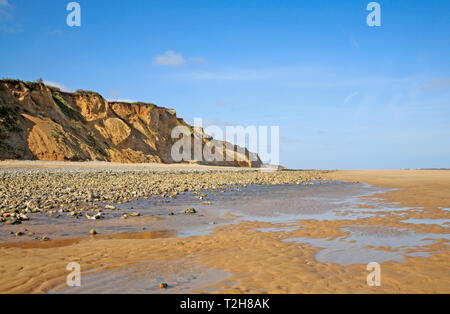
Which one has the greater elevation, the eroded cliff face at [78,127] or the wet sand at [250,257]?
the eroded cliff face at [78,127]

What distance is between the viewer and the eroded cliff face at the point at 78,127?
1668 inches

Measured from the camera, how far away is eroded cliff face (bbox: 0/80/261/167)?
42.4 m

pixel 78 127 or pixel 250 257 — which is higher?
pixel 78 127

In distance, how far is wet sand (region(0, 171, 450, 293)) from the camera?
477 cm

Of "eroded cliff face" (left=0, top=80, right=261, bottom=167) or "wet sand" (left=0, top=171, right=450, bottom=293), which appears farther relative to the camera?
"eroded cliff face" (left=0, top=80, right=261, bottom=167)

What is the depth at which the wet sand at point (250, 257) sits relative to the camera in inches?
188

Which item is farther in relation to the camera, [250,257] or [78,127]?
[78,127]

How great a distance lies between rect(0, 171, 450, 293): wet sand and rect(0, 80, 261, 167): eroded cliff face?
128 ft

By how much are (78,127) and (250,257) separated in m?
54.9

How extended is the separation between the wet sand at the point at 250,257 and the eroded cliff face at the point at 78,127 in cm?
3893

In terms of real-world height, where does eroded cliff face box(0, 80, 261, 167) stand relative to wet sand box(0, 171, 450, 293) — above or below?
above

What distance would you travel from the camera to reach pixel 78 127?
2158 inches

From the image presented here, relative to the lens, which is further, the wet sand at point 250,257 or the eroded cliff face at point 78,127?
the eroded cliff face at point 78,127
